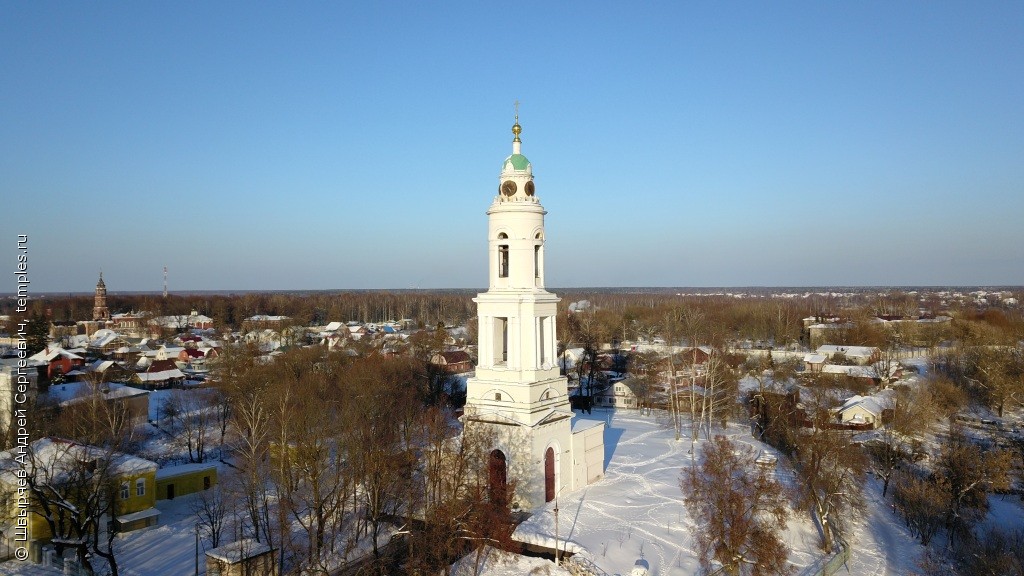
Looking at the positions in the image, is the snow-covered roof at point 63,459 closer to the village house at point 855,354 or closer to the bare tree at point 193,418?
the bare tree at point 193,418

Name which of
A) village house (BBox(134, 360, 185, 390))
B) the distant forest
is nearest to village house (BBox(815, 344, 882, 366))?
the distant forest

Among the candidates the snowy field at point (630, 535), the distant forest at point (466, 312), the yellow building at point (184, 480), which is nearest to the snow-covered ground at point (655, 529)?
the snowy field at point (630, 535)

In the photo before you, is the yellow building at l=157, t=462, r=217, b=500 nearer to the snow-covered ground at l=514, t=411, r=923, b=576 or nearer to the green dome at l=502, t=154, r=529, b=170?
the snow-covered ground at l=514, t=411, r=923, b=576

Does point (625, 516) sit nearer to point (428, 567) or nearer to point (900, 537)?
point (428, 567)

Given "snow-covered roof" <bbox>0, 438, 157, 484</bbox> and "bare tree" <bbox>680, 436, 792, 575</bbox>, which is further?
"snow-covered roof" <bbox>0, 438, 157, 484</bbox>

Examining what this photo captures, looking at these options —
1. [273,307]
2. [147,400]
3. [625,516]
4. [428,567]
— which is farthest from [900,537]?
[273,307]
